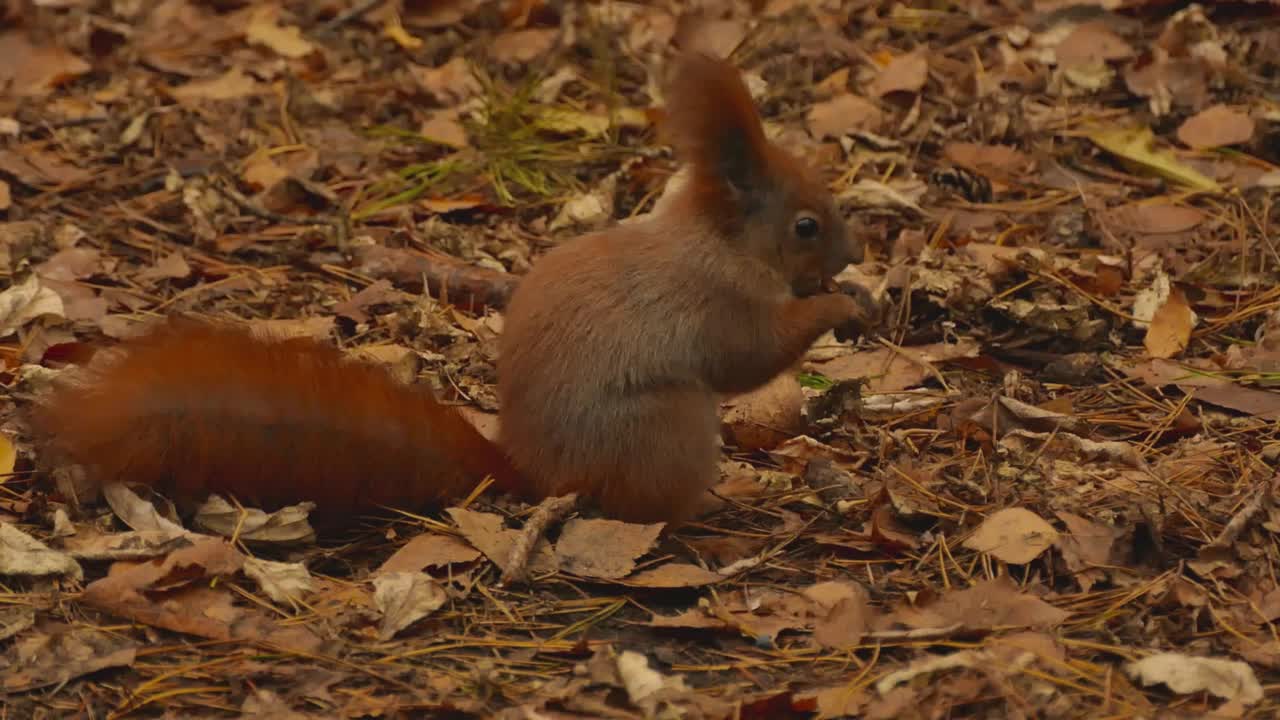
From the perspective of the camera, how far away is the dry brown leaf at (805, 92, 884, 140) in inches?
204

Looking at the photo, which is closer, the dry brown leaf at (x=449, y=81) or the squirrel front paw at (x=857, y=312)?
the squirrel front paw at (x=857, y=312)

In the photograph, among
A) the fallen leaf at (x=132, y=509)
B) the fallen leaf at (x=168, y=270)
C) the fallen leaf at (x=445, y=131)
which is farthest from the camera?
the fallen leaf at (x=445, y=131)

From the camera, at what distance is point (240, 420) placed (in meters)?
2.90

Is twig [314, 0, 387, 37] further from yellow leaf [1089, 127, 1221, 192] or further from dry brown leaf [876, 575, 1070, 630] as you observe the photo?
dry brown leaf [876, 575, 1070, 630]

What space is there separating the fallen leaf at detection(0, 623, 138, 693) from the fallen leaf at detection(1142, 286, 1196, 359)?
8.30ft

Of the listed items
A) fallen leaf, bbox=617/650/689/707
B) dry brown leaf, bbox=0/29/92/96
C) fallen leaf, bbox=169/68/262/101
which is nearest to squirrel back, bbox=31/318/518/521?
fallen leaf, bbox=617/650/689/707

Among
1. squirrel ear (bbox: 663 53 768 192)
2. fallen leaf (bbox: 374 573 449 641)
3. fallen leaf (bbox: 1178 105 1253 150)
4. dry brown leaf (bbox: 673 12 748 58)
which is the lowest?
fallen leaf (bbox: 374 573 449 641)

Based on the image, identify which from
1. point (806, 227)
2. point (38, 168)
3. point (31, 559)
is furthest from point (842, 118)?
point (31, 559)

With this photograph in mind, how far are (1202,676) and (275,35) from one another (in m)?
4.45

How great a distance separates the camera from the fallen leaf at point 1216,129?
16.1 feet

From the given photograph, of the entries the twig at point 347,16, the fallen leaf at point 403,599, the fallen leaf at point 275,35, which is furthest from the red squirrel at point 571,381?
the twig at point 347,16

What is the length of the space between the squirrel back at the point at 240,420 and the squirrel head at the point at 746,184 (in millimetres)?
736

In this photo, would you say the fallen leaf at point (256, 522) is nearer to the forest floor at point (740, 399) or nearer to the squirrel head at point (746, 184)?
the forest floor at point (740, 399)

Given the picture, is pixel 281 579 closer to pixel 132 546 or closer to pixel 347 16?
pixel 132 546
